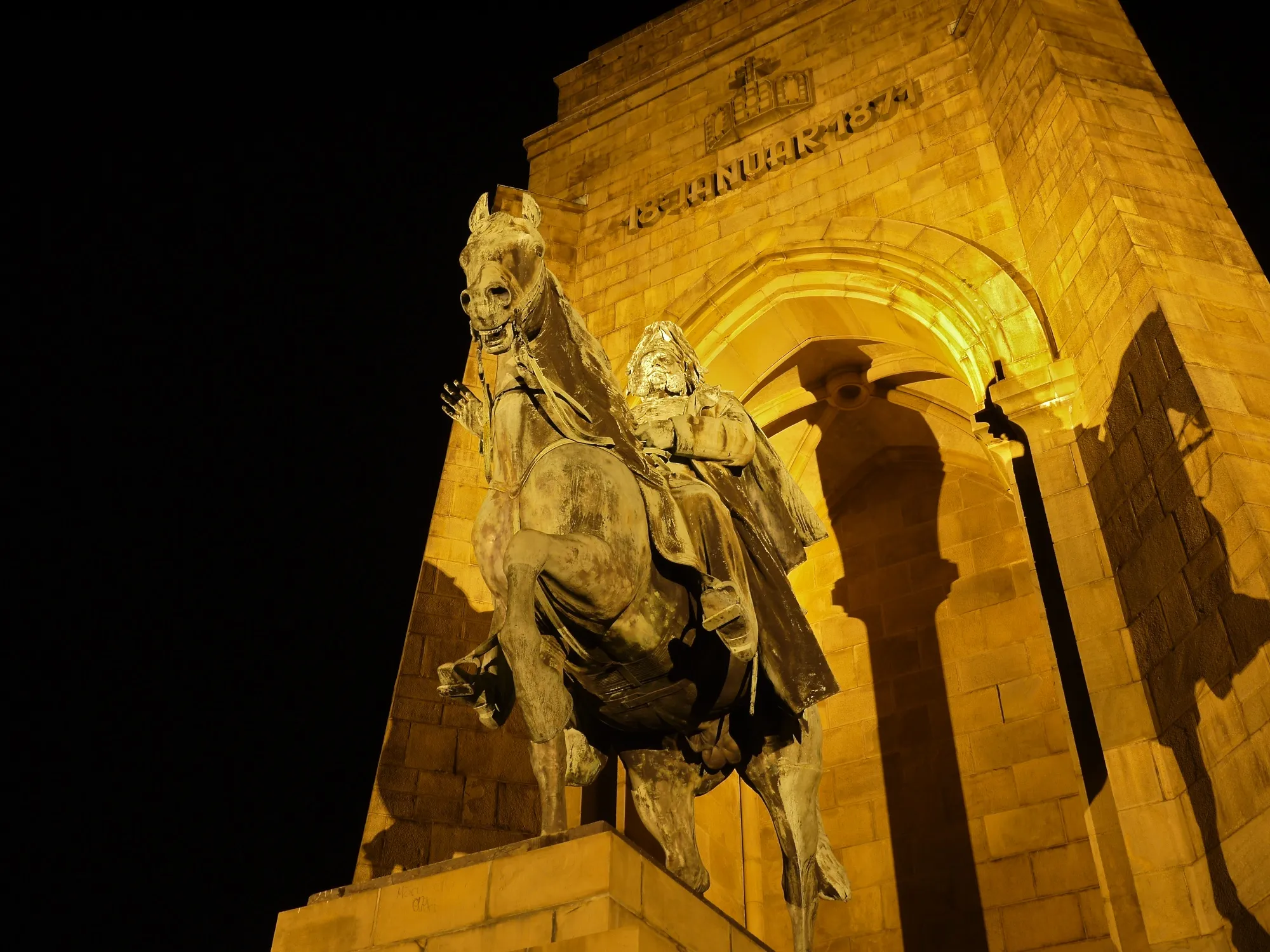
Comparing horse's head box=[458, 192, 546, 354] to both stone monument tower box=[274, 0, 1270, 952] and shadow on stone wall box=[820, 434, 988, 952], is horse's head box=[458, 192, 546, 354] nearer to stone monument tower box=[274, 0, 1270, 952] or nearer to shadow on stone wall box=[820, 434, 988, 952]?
stone monument tower box=[274, 0, 1270, 952]

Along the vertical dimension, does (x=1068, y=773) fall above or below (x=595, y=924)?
above

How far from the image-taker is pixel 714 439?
175 inches

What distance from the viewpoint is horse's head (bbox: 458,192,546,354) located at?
356 centimetres

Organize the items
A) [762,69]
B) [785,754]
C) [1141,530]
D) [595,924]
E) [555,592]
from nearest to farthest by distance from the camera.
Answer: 1. [595,924]
2. [555,592]
3. [785,754]
4. [1141,530]
5. [762,69]

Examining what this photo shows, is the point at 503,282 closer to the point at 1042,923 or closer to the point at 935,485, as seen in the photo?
the point at 1042,923

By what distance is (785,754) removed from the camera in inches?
156

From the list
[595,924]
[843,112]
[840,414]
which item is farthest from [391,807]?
[843,112]

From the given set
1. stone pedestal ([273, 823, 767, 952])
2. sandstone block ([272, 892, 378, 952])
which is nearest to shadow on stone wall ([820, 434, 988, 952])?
stone pedestal ([273, 823, 767, 952])

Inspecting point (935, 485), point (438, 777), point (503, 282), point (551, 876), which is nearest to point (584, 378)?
point (503, 282)

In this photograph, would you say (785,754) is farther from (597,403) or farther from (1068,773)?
(1068,773)

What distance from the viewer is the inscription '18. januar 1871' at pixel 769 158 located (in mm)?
8578

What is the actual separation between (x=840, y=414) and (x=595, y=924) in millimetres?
7602

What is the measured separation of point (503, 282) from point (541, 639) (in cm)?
110

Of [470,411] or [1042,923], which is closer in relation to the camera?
[470,411]
